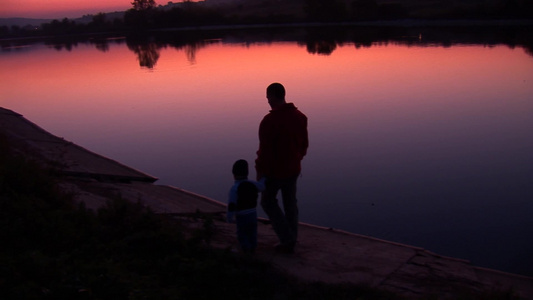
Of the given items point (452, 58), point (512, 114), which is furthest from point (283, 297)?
point (452, 58)

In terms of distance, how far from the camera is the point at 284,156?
490cm

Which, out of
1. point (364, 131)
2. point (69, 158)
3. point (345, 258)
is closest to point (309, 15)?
point (364, 131)

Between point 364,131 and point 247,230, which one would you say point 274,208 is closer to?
point 247,230

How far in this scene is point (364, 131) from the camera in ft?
41.0

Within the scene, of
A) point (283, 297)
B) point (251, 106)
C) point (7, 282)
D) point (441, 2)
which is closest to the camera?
point (7, 282)

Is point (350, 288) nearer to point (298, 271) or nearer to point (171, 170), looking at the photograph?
point (298, 271)

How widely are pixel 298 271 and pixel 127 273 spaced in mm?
1661

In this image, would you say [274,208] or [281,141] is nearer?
[281,141]

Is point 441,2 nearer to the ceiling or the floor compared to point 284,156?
nearer to the ceiling

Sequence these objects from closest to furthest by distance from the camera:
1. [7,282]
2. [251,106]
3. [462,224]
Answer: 1. [7,282]
2. [462,224]
3. [251,106]

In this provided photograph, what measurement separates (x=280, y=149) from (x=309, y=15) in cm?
7858

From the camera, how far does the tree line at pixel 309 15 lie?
54.4 metres

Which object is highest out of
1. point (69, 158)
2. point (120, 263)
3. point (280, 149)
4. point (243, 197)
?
point (280, 149)

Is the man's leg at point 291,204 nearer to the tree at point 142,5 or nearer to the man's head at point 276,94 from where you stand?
the man's head at point 276,94
